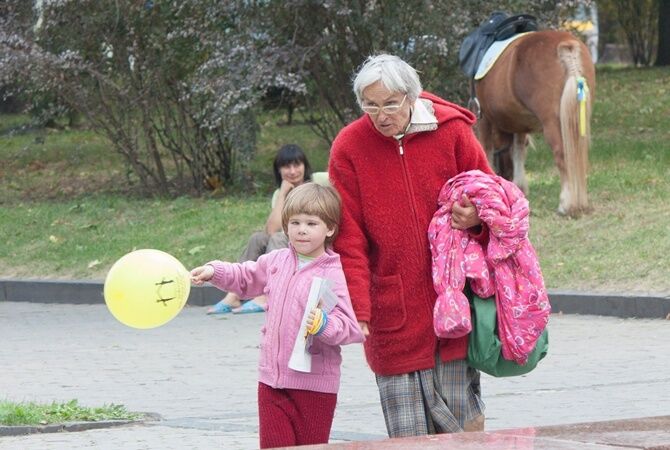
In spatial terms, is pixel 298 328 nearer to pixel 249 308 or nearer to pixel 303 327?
pixel 303 327

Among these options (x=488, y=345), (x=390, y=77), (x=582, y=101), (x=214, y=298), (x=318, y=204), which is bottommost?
(x=214, y=298)

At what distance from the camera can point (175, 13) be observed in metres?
18.2

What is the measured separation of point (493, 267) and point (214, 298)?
29.8ft

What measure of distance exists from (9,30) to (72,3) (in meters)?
0.83

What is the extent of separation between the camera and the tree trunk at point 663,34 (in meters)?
29.8

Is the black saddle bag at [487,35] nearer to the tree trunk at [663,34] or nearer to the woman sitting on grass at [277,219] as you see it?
the woman sitting on grass at [277,219]

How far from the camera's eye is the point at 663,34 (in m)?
30.5

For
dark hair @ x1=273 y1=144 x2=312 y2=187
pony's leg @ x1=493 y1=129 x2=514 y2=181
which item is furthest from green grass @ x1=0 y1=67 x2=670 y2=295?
dark hair @ x1=273 y1=144 x2=312 y2=187

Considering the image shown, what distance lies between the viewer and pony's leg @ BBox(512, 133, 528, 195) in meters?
15.8

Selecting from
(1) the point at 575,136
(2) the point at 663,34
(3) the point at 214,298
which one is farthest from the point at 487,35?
(2) the point at 663,34

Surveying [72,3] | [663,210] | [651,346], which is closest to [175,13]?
[72,3]

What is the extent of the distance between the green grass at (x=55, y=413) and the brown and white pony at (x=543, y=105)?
285 inches

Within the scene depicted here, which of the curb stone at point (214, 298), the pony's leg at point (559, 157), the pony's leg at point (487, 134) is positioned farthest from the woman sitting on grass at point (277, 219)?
the pony's leg at point (487, 134)

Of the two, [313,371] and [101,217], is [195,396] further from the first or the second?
[101,217]
